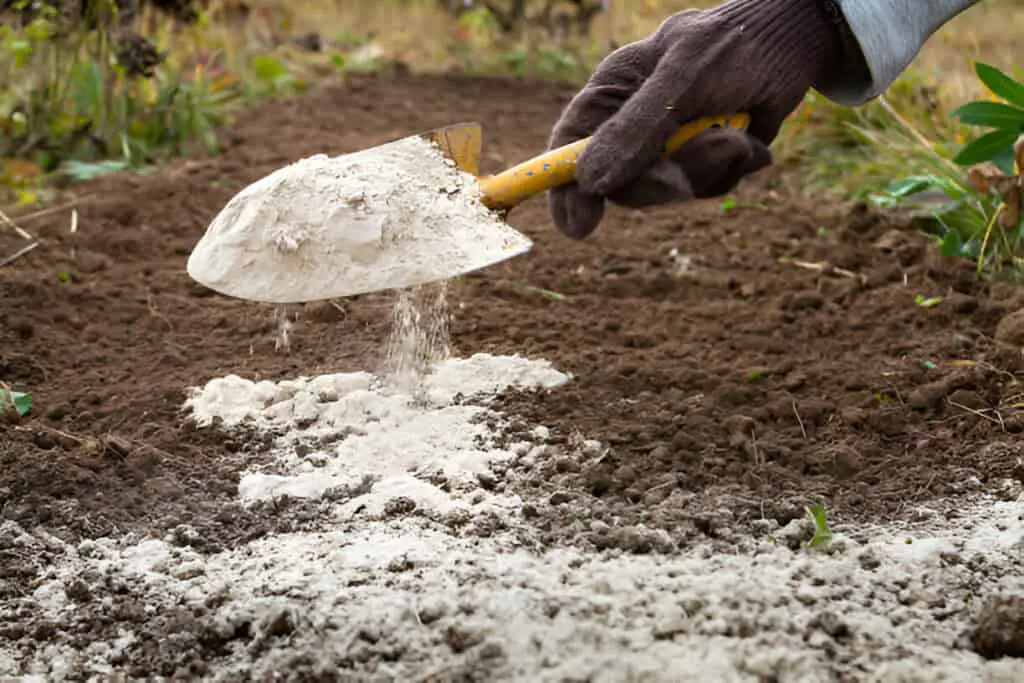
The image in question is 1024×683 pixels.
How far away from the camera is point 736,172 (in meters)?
2.33

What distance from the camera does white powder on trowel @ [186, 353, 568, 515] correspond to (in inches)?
86.0

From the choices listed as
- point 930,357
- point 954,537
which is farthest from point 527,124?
point 954,537

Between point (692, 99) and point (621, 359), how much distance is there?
630 mm

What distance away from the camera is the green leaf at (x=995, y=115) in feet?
8.98

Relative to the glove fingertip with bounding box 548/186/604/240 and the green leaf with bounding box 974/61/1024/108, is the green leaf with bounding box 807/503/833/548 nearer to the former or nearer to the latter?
the glove fingertip with bounding box 548/186/604/240

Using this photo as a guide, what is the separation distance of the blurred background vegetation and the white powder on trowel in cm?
138

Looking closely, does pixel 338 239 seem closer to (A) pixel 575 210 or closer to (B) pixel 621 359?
(A) pixel 575 210

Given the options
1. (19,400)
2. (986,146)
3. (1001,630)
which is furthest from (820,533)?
(19,400)

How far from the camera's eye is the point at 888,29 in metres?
2.37

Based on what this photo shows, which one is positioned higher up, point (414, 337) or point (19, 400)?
point (414, 337)

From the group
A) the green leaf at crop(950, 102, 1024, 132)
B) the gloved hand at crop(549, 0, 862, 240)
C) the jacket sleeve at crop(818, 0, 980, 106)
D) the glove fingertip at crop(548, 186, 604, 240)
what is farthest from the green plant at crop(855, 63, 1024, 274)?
the glove fingertip at crop(548, 186, 604, 240)

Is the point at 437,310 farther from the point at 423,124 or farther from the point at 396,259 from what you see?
the point at 423,124

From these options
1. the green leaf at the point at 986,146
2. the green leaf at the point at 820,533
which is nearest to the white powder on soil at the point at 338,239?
the green leaf at the point at 820,533

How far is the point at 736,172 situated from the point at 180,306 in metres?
1.43
